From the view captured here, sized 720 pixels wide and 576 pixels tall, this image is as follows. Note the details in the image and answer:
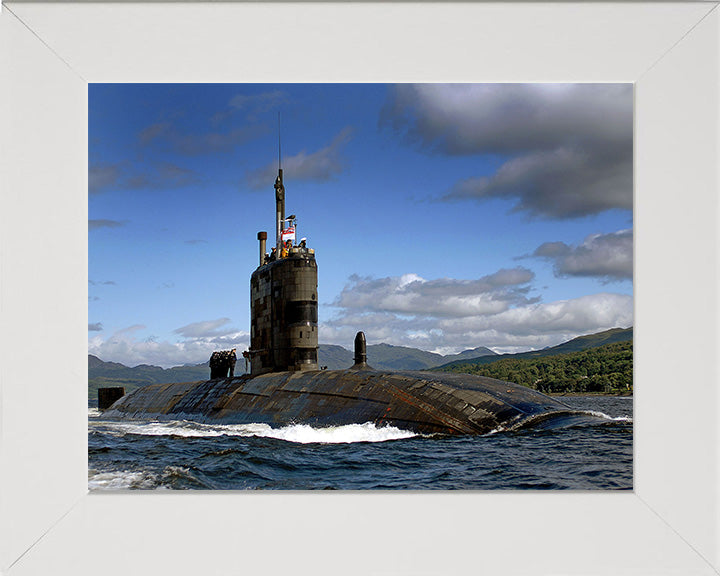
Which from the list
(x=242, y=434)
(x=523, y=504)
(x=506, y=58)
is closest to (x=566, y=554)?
(x=523, y=504)

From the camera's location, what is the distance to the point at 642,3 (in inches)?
210

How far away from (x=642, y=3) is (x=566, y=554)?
4156 millimetres

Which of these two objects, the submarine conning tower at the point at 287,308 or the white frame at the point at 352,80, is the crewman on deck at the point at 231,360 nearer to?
the submarine conning tower at the point at 287,308

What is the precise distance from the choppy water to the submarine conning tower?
3802mm

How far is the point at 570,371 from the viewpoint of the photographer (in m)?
84.2

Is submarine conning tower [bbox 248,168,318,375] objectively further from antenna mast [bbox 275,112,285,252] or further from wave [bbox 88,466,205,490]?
wave [bbox 88,466,205,490]

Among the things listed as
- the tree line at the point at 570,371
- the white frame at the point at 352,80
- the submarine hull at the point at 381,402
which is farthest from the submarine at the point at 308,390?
the tree line at the point at 570,371

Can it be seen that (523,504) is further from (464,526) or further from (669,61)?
(669,61)

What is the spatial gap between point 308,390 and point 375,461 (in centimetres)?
565

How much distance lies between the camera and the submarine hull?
12508mm

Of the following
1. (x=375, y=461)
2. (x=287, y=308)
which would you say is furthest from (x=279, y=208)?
(x=375, y=461)

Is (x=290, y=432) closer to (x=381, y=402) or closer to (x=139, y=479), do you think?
(x=381, y=402)

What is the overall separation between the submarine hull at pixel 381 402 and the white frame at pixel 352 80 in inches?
225

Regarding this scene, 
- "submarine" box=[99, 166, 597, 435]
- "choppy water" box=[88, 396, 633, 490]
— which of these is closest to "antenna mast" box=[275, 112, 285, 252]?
"submarine" box=[99, 166, 597, 435]
